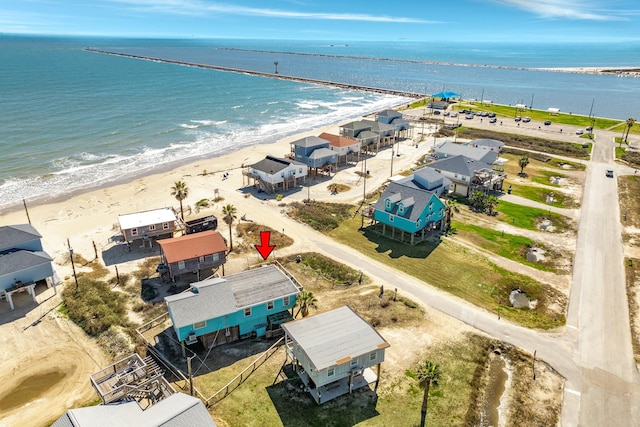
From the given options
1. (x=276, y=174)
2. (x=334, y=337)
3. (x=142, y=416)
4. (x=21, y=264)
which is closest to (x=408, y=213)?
(x=276, y=174)

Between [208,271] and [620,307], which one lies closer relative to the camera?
[620,307]

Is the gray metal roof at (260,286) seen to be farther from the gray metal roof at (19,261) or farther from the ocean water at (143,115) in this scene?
the ocean water at (143,115)

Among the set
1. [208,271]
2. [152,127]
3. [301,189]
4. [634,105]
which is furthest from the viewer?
[634,105]

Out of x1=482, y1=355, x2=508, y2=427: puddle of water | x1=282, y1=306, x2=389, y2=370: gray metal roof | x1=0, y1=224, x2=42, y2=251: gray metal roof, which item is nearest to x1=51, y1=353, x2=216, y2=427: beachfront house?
x1=282, y1=306, x2=389, y2=370: gray metal roof

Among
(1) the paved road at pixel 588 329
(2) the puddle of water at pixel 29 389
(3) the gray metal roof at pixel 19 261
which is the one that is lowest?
(2) the puddle of water at pixel 29 389

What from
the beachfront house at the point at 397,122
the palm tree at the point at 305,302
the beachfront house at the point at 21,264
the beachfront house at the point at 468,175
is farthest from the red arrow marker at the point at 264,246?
the beachfront house at the point at 397,122

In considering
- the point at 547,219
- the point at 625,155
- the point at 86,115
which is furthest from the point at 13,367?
the point at 625,155

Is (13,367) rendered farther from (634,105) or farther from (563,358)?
(634,105)
